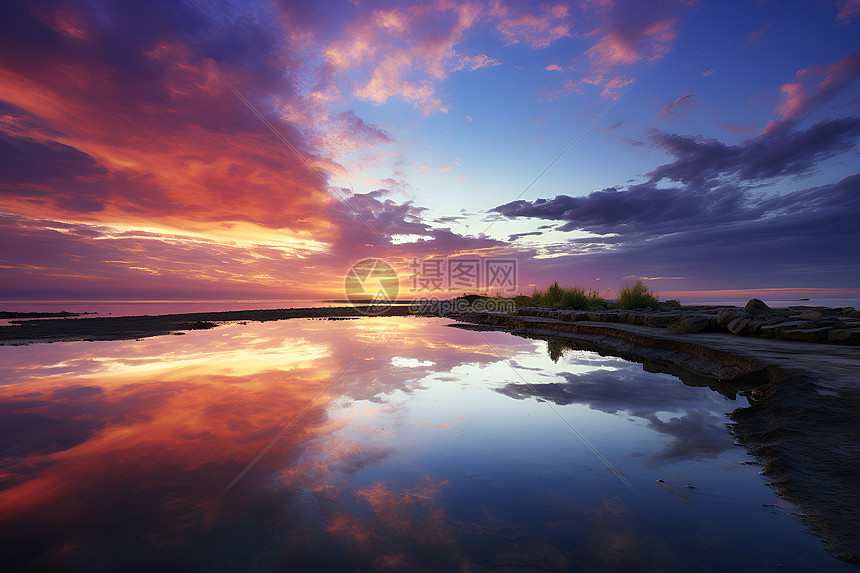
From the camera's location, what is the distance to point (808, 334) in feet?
26.9

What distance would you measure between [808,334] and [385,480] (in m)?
10.8

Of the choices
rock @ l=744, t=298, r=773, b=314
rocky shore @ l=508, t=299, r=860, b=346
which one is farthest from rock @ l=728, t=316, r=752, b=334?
rock @ l=744, t=298, r=773, b=314

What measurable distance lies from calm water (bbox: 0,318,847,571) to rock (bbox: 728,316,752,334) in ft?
18.9

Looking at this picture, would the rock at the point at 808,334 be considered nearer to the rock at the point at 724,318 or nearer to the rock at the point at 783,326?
the rock at the point at 783,326

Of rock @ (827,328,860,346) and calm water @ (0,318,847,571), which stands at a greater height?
rock @ (827,328,860,346)

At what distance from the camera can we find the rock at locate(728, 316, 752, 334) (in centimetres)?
970

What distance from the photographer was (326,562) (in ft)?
6.66

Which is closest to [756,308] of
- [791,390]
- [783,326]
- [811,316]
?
[811,316]

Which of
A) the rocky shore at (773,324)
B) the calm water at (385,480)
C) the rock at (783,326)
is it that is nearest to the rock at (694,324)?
the rocky shore at (773,324)

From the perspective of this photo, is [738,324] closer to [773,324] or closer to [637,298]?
[773,324]

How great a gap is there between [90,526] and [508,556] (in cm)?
287

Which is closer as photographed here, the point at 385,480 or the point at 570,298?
the point at 385,480

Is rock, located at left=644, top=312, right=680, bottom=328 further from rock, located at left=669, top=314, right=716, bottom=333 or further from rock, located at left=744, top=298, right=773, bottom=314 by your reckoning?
rock, located at left=744, top=298, right=773, bottom=314

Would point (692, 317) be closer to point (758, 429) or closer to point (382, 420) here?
point (758, 429)
